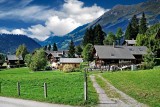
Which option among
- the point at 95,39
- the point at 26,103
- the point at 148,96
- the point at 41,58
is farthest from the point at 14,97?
the point at 95,39

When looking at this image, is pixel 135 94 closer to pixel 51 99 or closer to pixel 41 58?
pixel 51 99

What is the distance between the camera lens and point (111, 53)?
273ft

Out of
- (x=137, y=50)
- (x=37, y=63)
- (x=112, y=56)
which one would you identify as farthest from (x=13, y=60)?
(x=112, y=56)

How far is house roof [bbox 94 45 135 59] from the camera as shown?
81.8 meters

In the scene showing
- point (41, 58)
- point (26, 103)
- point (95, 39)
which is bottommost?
point (26, 103)

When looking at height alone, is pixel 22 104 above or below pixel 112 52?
below

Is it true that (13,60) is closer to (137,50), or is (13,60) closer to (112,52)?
(137,50)

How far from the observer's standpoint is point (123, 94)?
26656mm

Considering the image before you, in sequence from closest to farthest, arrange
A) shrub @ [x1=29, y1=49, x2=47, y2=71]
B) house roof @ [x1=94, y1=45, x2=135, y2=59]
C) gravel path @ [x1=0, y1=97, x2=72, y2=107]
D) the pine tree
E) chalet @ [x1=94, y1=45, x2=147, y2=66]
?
1. gravel path @ [x1=0, y1=97, x2=72, y2=107]
2. chalet @ [x1=94, y1=45, x2=147, y2=66]
3. house roof @ [x1=94, y1=45, x2=135, y2=59]
4. shrub @ [x1=29, y1=49, x2=47, y2=71]
5. the pine tree

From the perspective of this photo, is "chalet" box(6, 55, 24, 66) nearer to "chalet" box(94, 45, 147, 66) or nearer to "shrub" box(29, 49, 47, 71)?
"shrub" box(29, 49, 47, 71)

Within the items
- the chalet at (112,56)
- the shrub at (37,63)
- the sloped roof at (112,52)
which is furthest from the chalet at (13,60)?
the sloped roof at (112,52)

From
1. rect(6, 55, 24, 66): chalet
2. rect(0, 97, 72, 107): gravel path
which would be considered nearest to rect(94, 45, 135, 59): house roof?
rect(0, 97, 72, 107): gravel path

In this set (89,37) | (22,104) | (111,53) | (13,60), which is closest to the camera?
(22,104)

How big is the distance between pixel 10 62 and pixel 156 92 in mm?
144645
